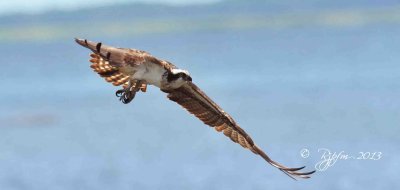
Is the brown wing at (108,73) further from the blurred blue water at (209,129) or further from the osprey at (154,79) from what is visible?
the blurred blue water at (209,129)

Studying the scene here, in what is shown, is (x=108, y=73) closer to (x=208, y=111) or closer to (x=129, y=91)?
(x=129, y=91)

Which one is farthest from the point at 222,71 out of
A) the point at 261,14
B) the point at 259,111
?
the point at 261,14

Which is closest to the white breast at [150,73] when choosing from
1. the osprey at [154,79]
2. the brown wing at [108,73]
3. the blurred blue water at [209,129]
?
the osprey at [154,79]

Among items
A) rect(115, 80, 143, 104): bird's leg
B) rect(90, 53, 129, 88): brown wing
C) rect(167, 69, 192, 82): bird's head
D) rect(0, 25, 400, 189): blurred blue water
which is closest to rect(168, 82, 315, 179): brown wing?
rect(90, 53, 129, 88): brown wing

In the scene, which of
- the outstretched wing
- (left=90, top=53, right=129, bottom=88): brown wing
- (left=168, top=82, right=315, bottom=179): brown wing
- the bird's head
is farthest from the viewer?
(left=168, top=82, right=315, bottom=179): brown wing

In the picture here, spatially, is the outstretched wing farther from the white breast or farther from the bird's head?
the bird's head

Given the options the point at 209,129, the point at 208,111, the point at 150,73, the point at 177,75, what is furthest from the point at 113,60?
the point at 209,129
